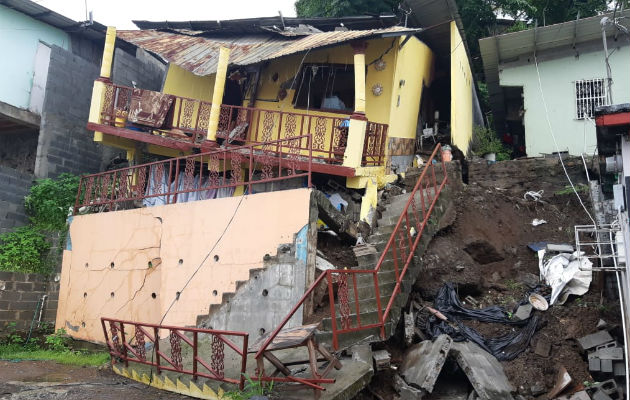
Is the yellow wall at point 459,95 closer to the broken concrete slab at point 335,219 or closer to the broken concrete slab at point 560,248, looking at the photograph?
the broken concrete slab at point 560,248

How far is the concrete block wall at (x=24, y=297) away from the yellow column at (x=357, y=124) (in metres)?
7.78

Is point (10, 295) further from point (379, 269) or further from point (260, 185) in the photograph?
point (379, 269)

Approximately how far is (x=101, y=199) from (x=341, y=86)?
253 inches

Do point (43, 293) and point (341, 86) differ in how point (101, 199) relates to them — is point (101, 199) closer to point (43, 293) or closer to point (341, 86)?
point (43, 293)

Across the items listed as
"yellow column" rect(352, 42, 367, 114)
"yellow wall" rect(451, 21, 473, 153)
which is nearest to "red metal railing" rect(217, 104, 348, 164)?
"yellow column" rect(352, 42, 367, 114)

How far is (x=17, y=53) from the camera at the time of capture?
1496 centimetres

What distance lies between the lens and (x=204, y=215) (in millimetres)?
9727

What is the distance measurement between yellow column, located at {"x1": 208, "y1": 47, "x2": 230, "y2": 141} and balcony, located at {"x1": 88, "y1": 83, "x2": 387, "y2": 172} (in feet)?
0.94

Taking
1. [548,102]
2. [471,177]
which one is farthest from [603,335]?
[548,102]

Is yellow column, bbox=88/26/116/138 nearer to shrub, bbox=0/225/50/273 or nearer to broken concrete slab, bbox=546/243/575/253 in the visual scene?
shrub, bbox=0/225/50/273

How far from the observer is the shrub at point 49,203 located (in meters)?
13.3

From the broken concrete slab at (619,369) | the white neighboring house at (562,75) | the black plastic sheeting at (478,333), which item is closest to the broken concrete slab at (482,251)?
the black plastic sheeting at (478,333)

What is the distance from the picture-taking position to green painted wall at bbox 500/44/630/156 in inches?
511

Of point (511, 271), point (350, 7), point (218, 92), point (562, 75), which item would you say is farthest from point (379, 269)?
point (350, 7)
